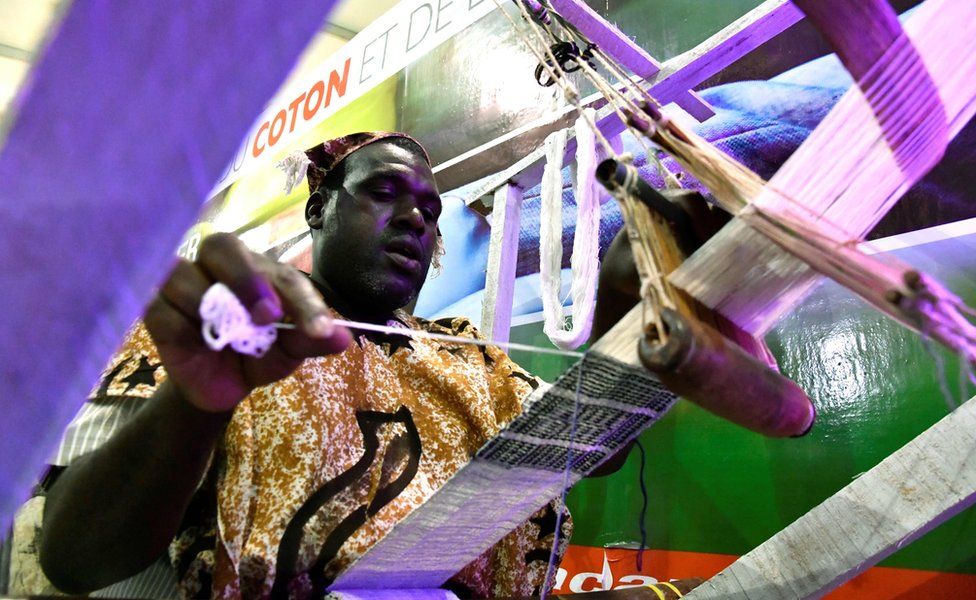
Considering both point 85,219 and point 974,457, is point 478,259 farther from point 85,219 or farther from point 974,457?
point 85,219

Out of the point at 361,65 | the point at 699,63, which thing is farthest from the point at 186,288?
the point at 361,65

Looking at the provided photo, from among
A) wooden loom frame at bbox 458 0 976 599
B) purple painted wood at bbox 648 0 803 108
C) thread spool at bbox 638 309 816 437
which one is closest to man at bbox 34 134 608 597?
thread spool at bbox 638 309 816 437

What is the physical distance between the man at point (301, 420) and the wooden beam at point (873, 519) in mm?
378

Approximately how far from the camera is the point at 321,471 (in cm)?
103

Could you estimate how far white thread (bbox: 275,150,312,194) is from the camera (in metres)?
1.57

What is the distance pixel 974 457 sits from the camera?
0.98 metres

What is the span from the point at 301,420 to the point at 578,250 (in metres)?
0.66

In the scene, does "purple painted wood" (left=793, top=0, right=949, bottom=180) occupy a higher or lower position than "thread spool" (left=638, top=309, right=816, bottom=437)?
higher

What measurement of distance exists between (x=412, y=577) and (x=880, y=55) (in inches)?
31.5

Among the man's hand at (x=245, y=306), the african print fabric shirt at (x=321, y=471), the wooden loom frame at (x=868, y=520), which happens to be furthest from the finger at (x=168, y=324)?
the wooden loom frame at (x=868, y=520)

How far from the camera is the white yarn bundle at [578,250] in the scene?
1.44 meters

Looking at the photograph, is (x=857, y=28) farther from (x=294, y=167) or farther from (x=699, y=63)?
(x=294, y=167)

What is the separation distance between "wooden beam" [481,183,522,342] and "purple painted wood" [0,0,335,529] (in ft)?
4.73

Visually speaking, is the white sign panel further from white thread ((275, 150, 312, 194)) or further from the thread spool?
the thread spool
